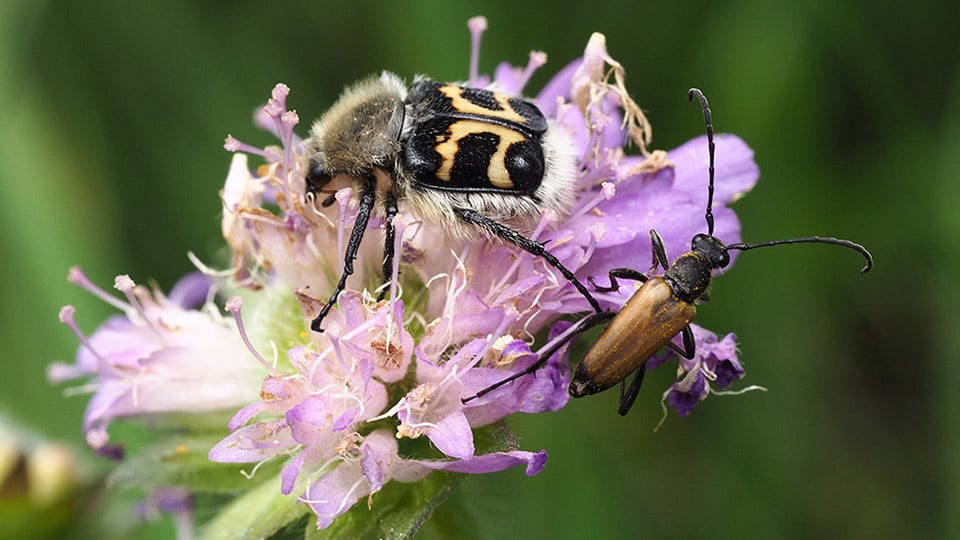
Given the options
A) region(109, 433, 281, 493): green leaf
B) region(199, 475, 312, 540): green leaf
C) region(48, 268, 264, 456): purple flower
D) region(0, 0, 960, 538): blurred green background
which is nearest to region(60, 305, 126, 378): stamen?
region(48, 268, 264, 456): purple flower

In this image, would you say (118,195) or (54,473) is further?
(118,195)

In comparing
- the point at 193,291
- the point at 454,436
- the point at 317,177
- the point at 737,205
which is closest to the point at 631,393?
the point at 454,436

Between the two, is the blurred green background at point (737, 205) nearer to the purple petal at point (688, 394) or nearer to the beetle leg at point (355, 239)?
the purple petal at point (688, 394)

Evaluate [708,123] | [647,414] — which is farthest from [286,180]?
[647,414]

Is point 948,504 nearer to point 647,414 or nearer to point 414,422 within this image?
point 647,414

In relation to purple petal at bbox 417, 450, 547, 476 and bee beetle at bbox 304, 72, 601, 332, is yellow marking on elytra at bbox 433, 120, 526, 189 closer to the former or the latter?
bee beetle at bbox 304, 72, 601, 332

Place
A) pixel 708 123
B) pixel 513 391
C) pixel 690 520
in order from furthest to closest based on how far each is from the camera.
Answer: pixel 690 520 < pixel 708 123 < pixel 513 391
